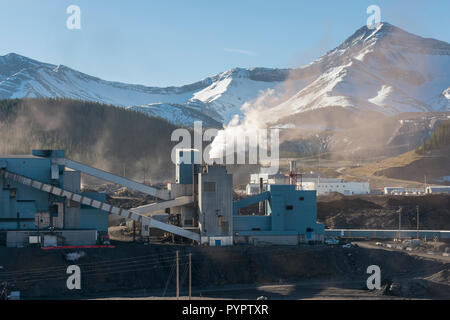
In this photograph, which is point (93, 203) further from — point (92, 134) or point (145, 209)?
point (92, 134)

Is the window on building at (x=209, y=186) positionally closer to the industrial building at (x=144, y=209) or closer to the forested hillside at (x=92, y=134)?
the industrial building at (x=144, y=209)

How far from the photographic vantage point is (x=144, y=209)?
213 ft

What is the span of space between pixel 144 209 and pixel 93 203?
22.3ft

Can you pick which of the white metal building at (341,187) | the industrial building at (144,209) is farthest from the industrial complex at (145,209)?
the white metal building at (341,187)

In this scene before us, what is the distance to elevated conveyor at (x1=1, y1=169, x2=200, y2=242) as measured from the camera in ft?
191

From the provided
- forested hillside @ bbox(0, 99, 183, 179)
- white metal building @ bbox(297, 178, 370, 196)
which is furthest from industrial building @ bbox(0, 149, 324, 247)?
forested hillside @ bbox(0, 99, 183, 179)

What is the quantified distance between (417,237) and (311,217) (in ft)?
56.3

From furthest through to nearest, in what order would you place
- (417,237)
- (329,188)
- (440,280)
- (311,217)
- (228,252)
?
(329,188) < (417,237) < (311,217) < (228,252) < (440,280)

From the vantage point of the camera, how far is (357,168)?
164 meters

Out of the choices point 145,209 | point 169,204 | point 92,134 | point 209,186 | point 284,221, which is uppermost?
point 92,134

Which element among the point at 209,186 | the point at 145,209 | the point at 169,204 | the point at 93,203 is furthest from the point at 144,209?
the point at 209,186

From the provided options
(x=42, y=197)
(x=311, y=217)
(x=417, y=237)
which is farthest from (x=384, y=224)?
(x=42, y=197)

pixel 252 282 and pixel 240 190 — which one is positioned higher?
pixel 240 190

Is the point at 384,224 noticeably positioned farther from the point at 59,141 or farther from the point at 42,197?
the point at 59,141
